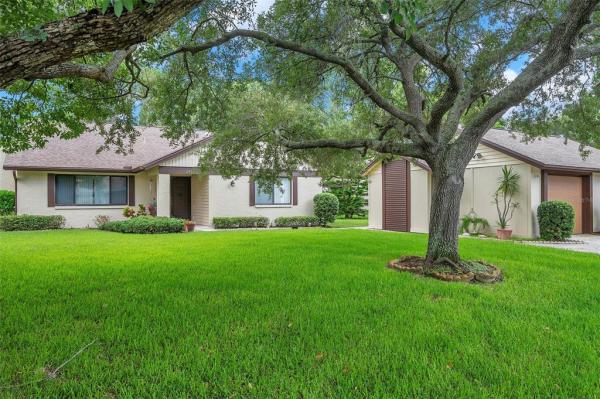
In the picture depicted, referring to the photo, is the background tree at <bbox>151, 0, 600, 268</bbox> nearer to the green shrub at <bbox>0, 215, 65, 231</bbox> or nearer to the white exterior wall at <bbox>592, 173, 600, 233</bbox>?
the white exterior wall at <bbox>592, 173, 600, 233</bbox>

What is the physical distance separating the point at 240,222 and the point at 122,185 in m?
5.42

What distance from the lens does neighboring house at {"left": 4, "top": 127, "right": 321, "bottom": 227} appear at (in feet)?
50.4

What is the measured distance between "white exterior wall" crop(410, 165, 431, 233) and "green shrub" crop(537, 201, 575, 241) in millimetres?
4094

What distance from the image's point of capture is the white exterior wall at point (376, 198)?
17750 millimetres

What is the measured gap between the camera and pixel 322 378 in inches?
111

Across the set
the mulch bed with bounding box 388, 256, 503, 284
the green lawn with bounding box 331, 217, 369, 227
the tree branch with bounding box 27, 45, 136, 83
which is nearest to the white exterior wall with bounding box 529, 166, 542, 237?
the mulch bed with bounding box 388, 256, 503, 284

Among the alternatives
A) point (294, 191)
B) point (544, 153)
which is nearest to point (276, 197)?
point (294, 191)

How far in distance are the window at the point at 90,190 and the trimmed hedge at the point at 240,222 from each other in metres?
4.28

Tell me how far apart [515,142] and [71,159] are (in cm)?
1766

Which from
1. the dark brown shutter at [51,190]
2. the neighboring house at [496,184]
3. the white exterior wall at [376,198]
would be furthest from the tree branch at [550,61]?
the dark brown shutter at [51,190]

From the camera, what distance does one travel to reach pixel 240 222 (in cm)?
1731

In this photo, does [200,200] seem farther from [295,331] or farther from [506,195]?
[295,331]

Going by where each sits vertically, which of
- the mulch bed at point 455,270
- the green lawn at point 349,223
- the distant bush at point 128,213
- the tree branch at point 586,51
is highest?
the tree branch at point 586,51

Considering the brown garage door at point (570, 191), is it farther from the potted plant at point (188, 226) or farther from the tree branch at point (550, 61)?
the potted plant at point (188, 226)
